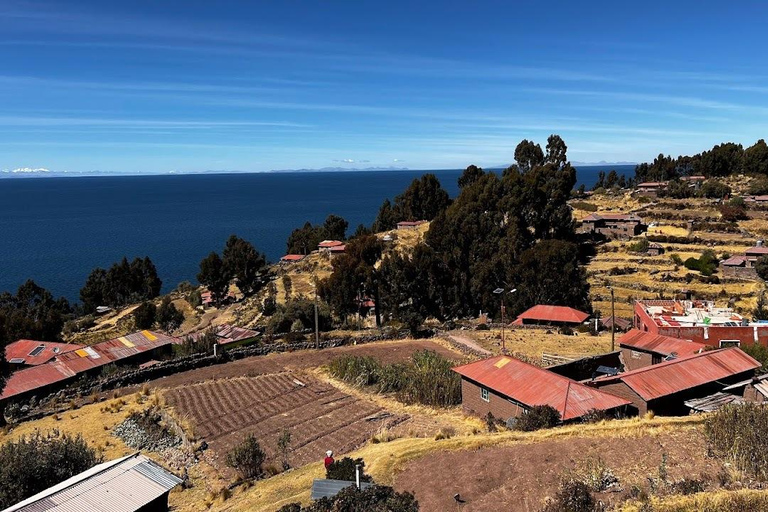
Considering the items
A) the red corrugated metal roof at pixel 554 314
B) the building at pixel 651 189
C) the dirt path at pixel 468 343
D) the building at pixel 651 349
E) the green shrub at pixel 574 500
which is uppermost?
the building at pixel 651 189

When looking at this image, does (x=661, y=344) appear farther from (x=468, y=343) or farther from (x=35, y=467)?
(x=35, y=467)

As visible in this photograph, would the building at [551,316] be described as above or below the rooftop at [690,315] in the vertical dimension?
below

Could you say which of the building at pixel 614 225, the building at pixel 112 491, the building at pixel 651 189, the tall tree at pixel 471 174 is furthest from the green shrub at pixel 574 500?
the building at pixel 651 189

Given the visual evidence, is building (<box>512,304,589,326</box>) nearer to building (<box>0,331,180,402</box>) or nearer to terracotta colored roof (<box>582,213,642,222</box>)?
building (<box>0,331,180,402</box>)

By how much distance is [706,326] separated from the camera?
27.9 m

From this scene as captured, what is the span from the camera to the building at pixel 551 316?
3900 centimetres

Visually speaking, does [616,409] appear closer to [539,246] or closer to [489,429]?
[489,429]

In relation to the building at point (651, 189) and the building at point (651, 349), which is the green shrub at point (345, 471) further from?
the building at point (651, 189)

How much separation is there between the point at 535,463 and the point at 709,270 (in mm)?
44782

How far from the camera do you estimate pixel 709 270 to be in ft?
163

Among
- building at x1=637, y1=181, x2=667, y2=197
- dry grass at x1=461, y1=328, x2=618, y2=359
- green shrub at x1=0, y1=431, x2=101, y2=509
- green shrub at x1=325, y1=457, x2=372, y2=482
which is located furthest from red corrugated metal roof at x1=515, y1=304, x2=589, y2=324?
building at x1=637, y1=181, x2=667, y2=197

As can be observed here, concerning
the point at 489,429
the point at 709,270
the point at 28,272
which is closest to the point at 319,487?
the point at 489,429

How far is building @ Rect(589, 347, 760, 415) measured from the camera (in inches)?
720

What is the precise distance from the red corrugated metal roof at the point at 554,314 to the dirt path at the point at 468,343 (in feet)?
22.6
